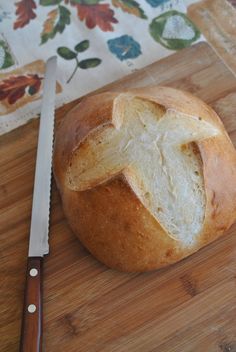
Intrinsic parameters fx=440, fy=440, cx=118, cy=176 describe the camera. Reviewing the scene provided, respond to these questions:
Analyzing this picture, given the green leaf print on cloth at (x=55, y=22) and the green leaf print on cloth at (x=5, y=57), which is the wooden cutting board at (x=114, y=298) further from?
the green leaf print on cloth at (x=55, y=22)

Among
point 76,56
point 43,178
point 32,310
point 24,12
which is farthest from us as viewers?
point 24,12

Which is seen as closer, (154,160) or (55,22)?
(154,160)

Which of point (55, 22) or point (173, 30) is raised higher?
point (55, 22)

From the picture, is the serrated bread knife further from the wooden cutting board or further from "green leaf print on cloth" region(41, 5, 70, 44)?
"green leaf print on cloth" region(41, 5, 70, 44)

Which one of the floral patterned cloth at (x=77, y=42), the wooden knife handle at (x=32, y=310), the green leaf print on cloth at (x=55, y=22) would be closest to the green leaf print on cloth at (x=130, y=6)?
the floral patterned cloth at (x=77, y=42)

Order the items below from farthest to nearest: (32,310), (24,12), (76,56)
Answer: (24,12) < (76,56) < (32,310)

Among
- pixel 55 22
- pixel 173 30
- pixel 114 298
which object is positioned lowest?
pixel 114 298

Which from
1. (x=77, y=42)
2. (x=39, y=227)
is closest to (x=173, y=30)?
(x=77, y=42)

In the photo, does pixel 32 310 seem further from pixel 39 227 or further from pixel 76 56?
pixel 76 56
